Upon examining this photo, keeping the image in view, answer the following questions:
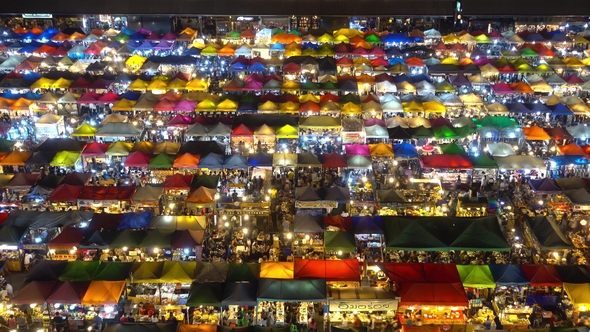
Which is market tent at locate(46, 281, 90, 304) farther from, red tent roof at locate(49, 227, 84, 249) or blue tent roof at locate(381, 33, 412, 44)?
blue tent roof at locate(381, 33, 412, 44)

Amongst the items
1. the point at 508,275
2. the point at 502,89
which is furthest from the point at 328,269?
the point at 502,89

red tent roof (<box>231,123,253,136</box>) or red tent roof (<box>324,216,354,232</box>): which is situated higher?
red tent roof (<box>231,123,253,136</box>)

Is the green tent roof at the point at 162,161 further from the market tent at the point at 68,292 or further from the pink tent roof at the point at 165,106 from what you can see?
the market tent at the point at 68,292

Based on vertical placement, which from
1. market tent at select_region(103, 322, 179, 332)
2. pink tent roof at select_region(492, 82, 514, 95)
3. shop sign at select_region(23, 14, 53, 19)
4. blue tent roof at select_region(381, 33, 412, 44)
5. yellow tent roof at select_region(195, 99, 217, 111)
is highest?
shop sign at select_region(23, 14, 53, 19)

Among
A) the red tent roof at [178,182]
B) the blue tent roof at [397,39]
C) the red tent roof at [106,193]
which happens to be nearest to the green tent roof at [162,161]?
the red tent roof at [178,182]

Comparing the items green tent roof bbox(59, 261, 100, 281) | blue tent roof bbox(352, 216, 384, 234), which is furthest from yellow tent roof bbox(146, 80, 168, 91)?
blue tent roof bbox(352, 216, 384, 234)

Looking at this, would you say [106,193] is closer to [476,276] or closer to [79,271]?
[79,271]
